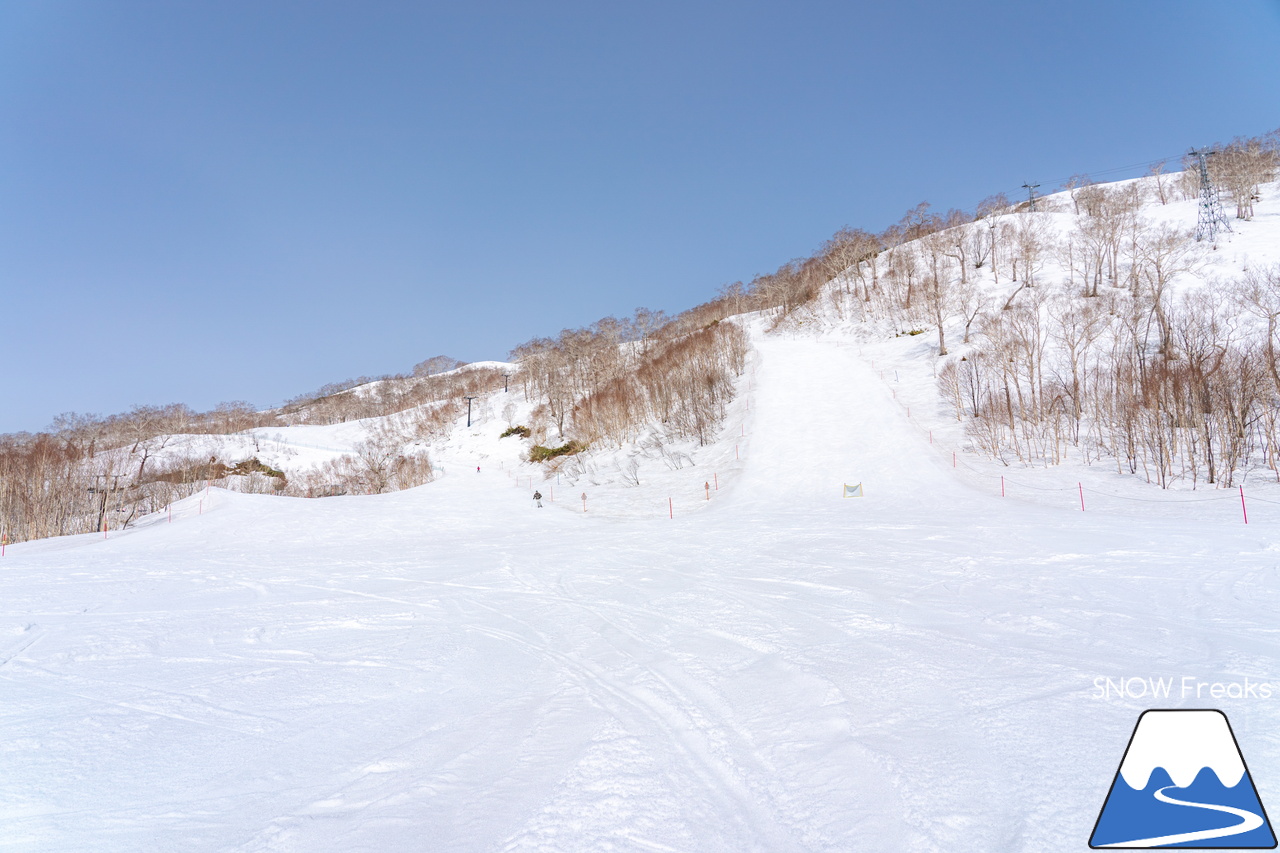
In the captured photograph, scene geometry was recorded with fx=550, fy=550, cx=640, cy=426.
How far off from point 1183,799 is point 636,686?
4243 millimetres

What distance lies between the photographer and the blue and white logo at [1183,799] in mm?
3084

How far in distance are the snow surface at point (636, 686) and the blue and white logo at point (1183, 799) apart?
0.18 m

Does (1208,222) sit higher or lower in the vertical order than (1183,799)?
higher

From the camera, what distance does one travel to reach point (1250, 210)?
5459 cm

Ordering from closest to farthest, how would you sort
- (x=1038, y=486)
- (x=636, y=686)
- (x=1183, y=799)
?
(x=1183, y=799) < (x=636, y=686) < (x=1038, y=486)

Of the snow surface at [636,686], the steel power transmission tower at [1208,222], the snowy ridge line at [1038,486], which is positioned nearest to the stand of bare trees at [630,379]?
the snowy ridge line at [1038,486]

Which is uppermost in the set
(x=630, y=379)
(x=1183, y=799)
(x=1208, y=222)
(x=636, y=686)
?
(x=1208, y=222)

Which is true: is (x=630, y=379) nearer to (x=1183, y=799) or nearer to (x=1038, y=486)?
(x=1038, y=486)

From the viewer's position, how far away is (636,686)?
19.4 feet

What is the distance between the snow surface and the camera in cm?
371

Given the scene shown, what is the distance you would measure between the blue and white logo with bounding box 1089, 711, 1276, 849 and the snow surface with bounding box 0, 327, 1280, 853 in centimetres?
18

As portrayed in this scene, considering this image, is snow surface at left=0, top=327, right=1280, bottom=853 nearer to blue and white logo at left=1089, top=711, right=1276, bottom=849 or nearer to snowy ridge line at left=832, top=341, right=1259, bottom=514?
blue and white logo at left=1089, top=711, right=1276, bottom=849

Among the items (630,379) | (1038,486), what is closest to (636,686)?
(1038,486)

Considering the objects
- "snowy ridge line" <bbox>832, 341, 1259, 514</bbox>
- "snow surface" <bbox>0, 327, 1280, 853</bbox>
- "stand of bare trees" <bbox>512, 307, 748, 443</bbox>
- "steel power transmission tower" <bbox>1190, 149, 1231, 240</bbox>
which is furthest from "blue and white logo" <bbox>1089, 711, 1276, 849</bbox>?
"steel power transmission tower" <bbox>1190, 149, 1231, 240</bbox>
